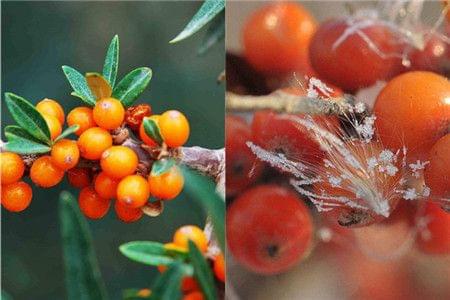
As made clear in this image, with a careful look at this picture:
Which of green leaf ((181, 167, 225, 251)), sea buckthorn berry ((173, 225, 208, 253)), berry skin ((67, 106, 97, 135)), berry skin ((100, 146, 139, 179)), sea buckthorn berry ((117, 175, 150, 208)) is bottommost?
sea buckthorn berry ((173, 225, 208, 253))

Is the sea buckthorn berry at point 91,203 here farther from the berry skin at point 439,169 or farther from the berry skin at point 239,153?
the berry skin at point 439,169

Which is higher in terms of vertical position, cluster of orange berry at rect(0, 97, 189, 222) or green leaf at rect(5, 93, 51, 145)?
green leaf at rect(5, 93, 51, 145)

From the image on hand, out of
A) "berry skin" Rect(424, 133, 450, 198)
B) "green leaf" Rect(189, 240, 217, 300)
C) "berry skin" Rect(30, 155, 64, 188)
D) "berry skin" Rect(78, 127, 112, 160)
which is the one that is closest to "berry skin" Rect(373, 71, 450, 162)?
"berry skin" Rect(424, 133, 450, 198)

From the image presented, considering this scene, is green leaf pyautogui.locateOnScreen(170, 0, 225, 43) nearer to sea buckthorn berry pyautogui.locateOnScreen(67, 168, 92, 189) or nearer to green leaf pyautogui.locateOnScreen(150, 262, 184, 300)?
sea buckthorn berry pyautogui.locateOnScreen(67, 168, 92, 189)

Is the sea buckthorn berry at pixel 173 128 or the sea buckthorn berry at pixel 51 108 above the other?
the sea buckthorn berry at pixel 51 108

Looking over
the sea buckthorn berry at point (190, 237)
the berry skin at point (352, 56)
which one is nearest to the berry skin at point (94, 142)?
the sea buckthorn berry at point (190, 237)

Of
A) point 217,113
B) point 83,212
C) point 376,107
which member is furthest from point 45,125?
point 376,107

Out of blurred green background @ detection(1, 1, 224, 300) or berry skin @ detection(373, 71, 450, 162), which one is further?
blurred green background @ detection(1, 1, 224, 300)

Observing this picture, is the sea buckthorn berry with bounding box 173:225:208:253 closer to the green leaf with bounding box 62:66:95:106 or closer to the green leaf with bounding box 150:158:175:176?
the green leaf with bounding box 150:158:175:176
